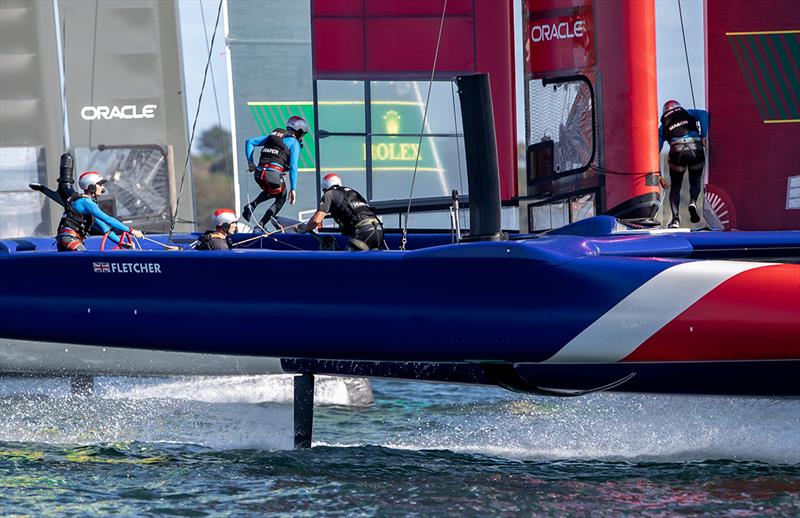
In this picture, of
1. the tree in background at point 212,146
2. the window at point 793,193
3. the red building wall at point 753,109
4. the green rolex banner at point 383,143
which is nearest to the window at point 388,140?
the green rolex banner at point 383,143

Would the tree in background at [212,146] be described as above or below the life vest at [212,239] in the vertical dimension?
above

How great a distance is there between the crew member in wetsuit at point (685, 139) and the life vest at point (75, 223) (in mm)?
3459

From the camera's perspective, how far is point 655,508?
18.5 ft

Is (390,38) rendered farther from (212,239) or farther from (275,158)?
(212,239)

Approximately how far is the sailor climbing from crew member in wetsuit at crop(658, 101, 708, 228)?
2.65 meters

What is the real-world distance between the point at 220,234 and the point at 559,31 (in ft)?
8.04

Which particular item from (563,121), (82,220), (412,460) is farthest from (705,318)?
(82,220)

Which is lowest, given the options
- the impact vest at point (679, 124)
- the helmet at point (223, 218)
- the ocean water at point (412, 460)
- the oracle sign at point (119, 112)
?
the ocean water at point (412, 460)

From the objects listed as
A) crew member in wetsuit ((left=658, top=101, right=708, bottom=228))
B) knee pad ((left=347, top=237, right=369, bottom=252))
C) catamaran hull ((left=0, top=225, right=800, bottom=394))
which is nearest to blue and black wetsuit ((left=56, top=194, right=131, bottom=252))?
catamaran hull ((left=0, top=225, right=800, bottom=394))

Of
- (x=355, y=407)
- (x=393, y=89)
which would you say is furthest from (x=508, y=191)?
(x=355, y=407)

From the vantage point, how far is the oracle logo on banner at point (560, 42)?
814 cm

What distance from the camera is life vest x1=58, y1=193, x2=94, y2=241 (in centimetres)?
779

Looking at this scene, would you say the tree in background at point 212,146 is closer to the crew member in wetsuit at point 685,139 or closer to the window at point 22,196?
the window at point 22,196

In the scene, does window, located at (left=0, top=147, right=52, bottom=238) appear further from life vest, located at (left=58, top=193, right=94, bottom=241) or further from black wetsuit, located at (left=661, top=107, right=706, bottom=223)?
black wetsuit, located at (left=661, top=107, right=706, bottom=223)
